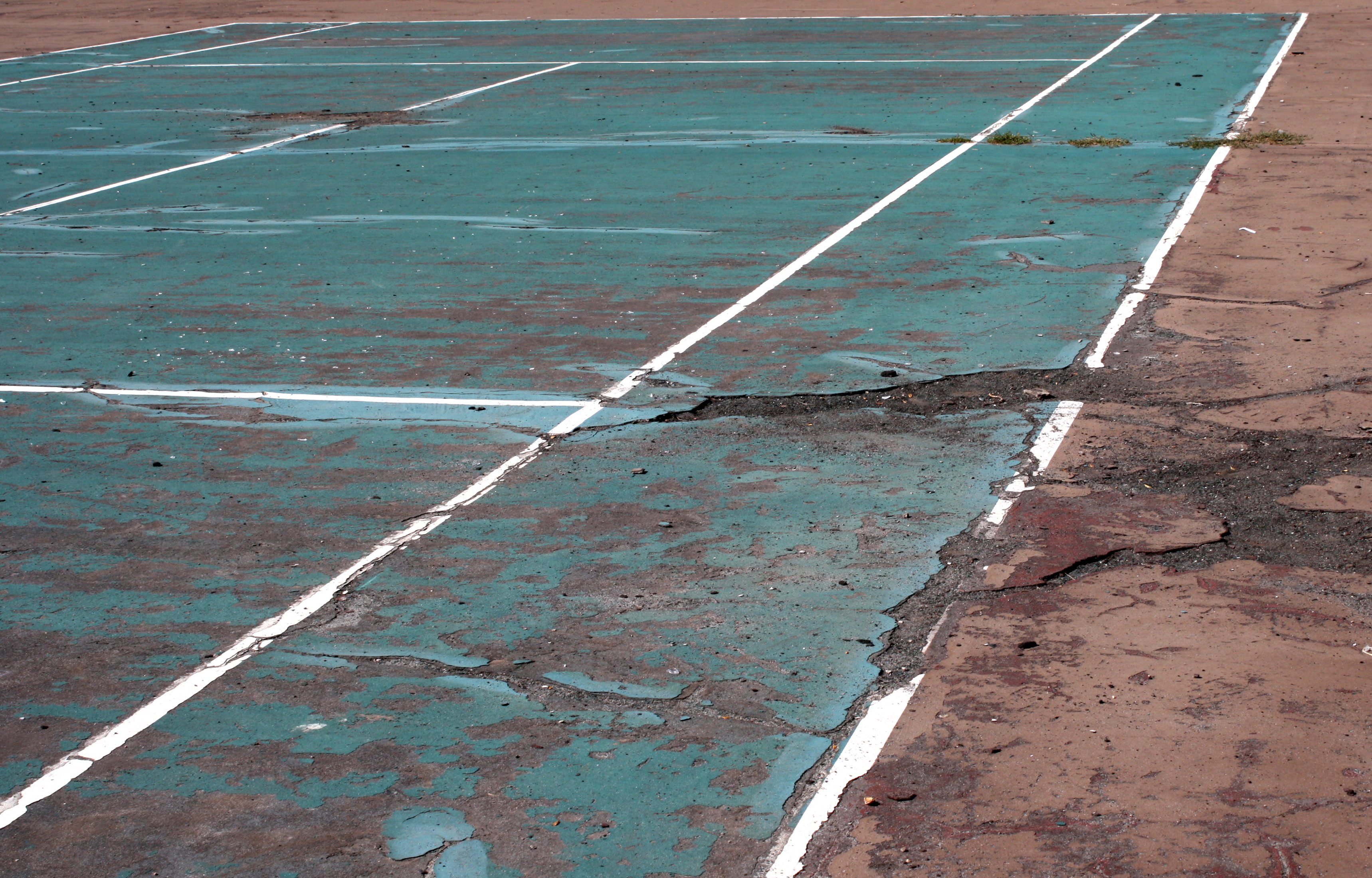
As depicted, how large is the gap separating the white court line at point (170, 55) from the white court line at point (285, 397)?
61.9 feet

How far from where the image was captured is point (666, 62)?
25531 millimetres

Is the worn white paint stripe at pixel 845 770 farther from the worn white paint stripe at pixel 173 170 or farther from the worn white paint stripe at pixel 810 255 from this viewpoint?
the worn white paint stripe at pixel 173 170

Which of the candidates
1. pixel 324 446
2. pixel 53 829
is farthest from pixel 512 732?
pixel 324 446

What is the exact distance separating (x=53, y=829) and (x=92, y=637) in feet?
4.93

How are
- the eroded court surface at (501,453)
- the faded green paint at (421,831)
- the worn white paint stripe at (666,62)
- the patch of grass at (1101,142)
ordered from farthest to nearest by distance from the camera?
the worn white paint stripe at (666,62), the patch of grass at (1101,142), the eroded court surface at (501,453), the faded green paint at (421,831)

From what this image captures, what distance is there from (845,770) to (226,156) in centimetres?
1542

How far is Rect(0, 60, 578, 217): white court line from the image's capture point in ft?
51.6

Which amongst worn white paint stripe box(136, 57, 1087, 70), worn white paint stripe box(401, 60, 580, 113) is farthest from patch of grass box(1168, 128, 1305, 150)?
worn white paint stripe box(401, 60, 580, 113)

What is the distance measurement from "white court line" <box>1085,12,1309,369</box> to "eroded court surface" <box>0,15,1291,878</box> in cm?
16

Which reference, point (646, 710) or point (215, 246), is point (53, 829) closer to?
point (646, 710)

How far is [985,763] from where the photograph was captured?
5.06 m

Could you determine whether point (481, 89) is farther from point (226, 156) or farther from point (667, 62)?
point (226, 156)

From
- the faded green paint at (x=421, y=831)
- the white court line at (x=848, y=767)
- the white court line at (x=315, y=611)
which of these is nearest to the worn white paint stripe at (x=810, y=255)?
the white court line at (x=315, y=611)

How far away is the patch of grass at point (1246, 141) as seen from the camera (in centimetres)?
1616
